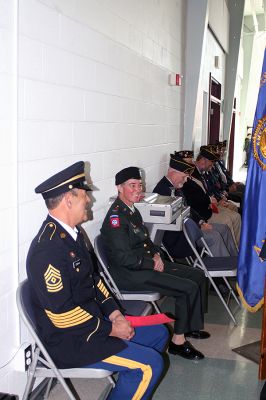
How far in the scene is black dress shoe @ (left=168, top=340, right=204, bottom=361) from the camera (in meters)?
2.92

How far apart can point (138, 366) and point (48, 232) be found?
0.72m

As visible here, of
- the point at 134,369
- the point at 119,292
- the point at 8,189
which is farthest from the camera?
the point at 119,292

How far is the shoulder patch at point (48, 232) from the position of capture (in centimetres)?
197

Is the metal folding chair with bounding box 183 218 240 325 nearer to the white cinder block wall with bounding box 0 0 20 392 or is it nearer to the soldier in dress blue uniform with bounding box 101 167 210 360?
the soldier in dress blue uniform with bounding box 101 167 210 360

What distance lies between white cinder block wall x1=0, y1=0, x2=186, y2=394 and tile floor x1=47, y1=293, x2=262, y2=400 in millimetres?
758

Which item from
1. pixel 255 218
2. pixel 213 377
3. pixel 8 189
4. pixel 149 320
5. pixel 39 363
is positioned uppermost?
pixel 8 189

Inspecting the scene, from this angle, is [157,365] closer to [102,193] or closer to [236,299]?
[102,193]

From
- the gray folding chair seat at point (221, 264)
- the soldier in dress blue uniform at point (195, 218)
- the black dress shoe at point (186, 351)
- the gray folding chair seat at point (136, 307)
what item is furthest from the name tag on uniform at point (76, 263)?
the soldier in dress blue uniform at point (195, 218)

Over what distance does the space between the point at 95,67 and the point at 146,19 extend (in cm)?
134

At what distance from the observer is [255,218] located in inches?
113

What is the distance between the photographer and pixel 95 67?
9.84 ft

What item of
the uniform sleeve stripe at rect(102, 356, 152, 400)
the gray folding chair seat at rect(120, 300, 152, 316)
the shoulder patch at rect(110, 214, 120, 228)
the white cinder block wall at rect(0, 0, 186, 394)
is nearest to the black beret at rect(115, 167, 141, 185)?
the white cinder block wall at rect(0, 0, 186, 394)

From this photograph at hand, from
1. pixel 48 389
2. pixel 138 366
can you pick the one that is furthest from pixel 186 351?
pixel 138 366

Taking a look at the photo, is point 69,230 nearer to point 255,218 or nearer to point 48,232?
point 48,232
